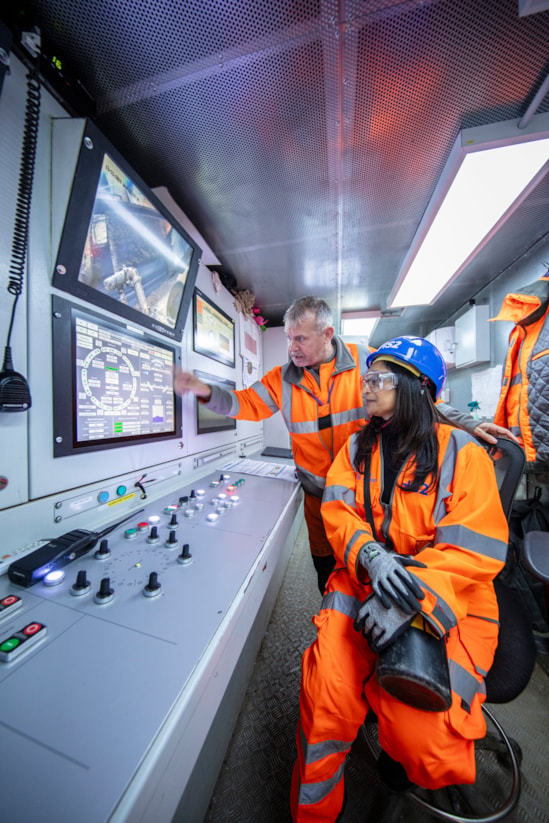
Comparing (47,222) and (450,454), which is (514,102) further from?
(47,222)

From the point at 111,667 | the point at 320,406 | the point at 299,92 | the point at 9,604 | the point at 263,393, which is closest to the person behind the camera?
the point at 111,667

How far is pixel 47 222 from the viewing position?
0.92 metres

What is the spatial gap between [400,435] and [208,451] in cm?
133

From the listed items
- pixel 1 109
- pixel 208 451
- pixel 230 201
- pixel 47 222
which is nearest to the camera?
pixel 1 109

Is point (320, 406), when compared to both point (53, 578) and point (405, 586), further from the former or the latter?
point (53, 578)

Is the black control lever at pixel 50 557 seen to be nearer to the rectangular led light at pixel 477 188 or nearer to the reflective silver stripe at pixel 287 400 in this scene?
the reflective silver stripe at pixel 287 400

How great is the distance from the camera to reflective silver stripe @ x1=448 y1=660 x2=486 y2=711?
740 millimetres

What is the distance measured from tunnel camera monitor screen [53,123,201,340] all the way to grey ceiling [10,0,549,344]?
32 cm

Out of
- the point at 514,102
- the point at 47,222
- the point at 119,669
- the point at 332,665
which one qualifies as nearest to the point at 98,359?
the point at 47,222

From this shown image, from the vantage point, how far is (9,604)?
63cm

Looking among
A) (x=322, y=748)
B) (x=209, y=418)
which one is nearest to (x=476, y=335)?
(x=209, y=418)

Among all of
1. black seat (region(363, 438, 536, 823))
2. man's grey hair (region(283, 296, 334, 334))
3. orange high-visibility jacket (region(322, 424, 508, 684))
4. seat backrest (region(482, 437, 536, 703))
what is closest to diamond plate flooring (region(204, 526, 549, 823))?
black seat (region(363, 438, 536, 823))

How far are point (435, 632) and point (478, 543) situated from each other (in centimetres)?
31

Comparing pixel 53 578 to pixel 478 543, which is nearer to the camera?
pixel 53 578
